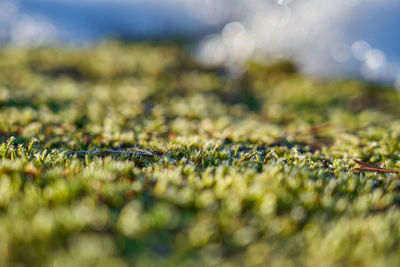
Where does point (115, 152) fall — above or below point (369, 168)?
above

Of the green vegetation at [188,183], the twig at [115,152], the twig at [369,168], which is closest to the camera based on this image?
the green vegetation at [188,183]

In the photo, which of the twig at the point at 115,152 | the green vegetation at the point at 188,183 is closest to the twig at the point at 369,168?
the green vegetation at the point at 188,183

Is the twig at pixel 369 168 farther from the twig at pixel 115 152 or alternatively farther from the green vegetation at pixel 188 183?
the twig at pixel 115 152

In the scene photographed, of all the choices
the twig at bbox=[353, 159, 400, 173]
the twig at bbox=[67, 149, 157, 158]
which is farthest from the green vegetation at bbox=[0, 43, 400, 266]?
the twig at bbox=[353, 159, 400, 173]

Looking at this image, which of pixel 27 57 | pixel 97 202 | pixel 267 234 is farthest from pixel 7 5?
pixel 267 234

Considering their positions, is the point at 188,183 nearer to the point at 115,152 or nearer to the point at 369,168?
the point at 115,152

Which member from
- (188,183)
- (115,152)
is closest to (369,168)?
(188,183)

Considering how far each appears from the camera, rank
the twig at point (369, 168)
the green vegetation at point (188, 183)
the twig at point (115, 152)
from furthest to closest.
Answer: the twig at point (115, 152)
the twig at point (369, 168)
the green vegetation at point (188, 183)

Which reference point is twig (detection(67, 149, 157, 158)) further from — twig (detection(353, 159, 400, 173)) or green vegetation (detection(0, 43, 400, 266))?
twig (detection(353, 159, 400, 173))
